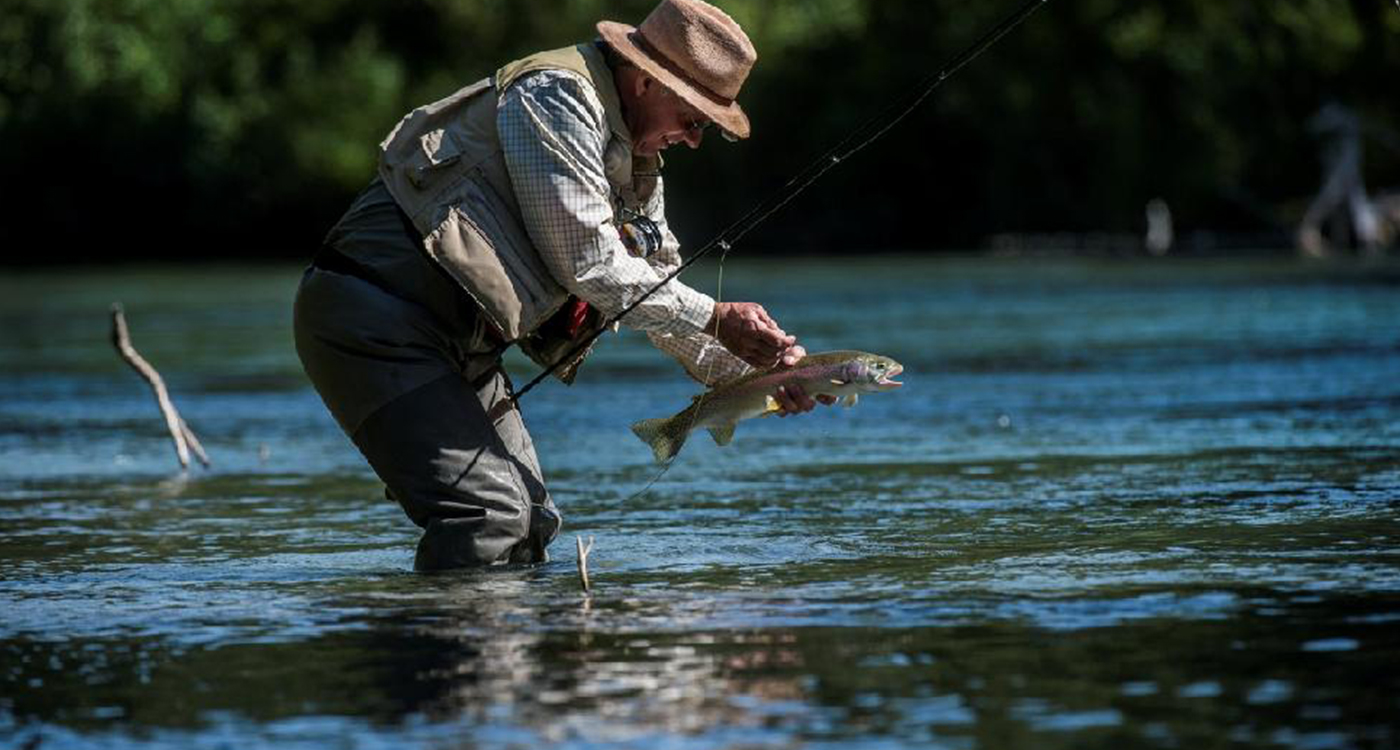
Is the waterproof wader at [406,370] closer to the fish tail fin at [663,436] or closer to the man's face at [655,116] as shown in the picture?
the fish tail fin at [663,436]

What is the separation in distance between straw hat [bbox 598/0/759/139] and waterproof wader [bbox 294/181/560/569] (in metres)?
0.85

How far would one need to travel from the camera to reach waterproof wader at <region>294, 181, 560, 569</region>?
26.6 feet

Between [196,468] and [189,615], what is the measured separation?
6312 millimetres

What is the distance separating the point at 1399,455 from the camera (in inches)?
495

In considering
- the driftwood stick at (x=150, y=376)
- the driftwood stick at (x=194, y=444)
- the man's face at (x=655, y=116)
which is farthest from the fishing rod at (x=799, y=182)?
the driftwood stick at (x=194, y=444)

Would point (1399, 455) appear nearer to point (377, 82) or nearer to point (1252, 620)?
point (1252, 620)

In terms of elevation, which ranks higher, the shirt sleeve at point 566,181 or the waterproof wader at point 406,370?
the shirt sleeve at point 566,181

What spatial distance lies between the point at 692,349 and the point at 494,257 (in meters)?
1.02

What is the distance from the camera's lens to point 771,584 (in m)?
8.38

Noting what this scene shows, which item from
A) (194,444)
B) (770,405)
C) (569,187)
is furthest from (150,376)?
(569,187)

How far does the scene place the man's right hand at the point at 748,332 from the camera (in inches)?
324

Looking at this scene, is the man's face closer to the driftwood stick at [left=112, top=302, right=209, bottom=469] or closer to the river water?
the river water

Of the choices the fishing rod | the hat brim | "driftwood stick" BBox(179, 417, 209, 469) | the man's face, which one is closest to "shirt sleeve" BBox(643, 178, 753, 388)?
the fishing rod

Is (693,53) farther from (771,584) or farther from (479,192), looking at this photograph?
(771,584)
